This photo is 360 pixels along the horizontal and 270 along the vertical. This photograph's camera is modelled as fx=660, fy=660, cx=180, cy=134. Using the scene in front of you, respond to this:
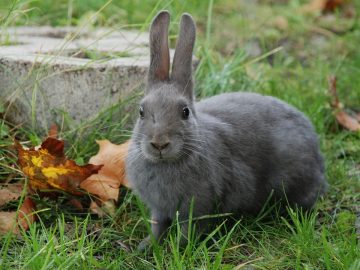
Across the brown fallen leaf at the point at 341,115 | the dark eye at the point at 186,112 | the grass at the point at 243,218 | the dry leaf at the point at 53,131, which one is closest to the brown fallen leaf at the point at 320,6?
the grass at the point at 243,218

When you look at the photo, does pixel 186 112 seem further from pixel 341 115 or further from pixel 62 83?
pixel 341 115

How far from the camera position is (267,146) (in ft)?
12.5

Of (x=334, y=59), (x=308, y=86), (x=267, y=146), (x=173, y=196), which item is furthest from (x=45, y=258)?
(x=334, y=59)

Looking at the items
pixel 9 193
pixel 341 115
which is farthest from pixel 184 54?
pixel 341 115

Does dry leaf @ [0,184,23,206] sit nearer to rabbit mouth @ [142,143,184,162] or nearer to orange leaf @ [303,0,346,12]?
rabbit mouth @ [142,143,184,162]

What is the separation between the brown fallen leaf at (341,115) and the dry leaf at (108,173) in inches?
73.1

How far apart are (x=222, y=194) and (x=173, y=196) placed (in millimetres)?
302

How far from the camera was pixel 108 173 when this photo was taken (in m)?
3.96

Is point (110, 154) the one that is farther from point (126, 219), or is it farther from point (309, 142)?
point (309, 142)

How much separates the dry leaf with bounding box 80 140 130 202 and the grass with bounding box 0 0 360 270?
0.34ft

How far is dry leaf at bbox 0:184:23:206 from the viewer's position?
3648 millimetres

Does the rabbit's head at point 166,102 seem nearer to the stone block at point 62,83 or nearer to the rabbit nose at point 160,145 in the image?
the rabbit nose at point 160,145

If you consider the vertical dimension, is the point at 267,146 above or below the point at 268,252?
above

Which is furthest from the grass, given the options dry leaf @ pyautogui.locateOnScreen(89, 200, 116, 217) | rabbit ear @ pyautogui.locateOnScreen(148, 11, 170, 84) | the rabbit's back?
rabbit ear @ pyautogui.locateOnScreen(148, 11, 170, 84)
